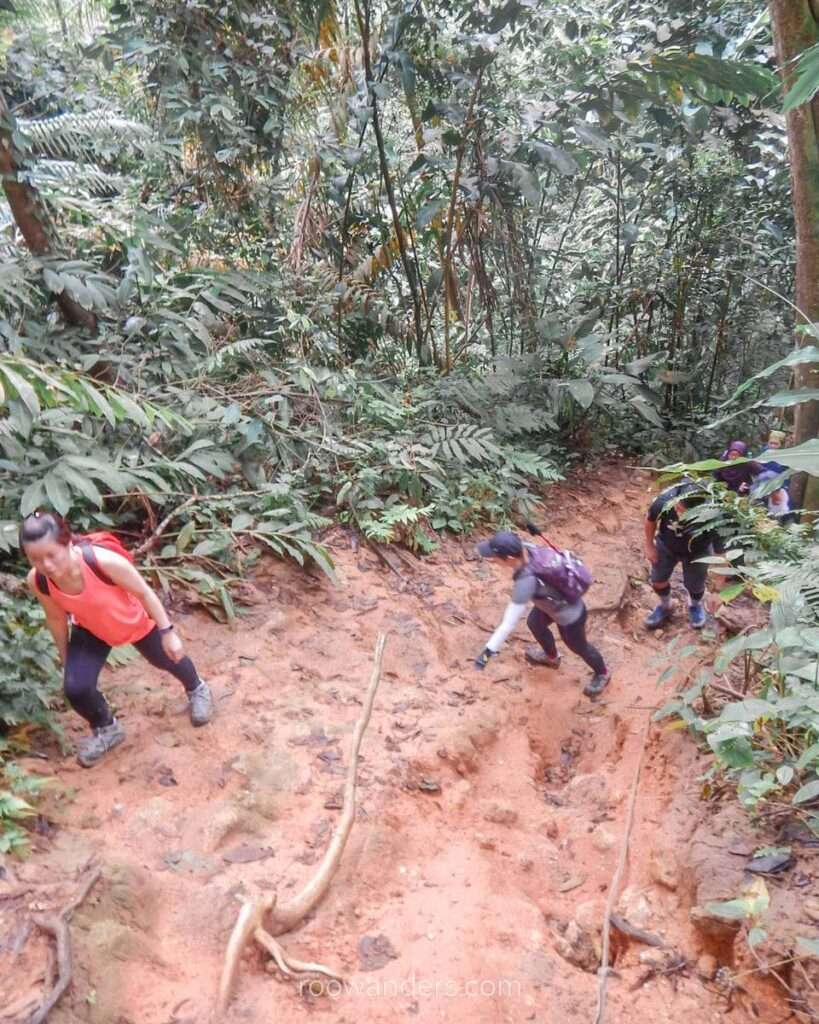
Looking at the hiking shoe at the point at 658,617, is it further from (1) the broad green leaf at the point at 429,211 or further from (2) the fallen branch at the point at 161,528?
(1) the broad green leaf at the point at 429,211

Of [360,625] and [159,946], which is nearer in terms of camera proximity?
[159,946]

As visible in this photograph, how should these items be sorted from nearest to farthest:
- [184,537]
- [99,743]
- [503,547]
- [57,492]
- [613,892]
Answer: [613,892] < [99,743] < [57,492] < [503,547] < [184,537]

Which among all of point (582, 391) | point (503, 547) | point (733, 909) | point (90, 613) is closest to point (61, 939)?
point (90, 613)

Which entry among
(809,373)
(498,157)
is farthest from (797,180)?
(498,157)

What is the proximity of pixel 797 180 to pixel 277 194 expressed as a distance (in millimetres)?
4526

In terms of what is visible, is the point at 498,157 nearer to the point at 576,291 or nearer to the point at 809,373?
the point at 576,291

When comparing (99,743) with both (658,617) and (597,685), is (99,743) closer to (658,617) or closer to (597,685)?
(597,685)

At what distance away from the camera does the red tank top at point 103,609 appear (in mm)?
3000

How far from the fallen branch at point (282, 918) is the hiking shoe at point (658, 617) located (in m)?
3.19

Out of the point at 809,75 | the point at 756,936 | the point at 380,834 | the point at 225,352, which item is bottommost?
the point at 380,834

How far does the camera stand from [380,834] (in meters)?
3.14

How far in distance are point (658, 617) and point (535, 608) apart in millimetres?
1359

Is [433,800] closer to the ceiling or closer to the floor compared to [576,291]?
closer to the floor

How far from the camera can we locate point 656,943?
2674 millimetres
